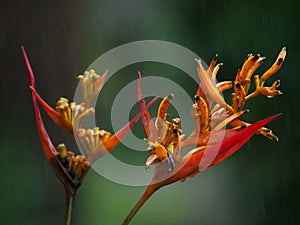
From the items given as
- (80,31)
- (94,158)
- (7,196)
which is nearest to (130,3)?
(80,31)

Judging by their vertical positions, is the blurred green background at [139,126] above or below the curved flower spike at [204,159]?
below

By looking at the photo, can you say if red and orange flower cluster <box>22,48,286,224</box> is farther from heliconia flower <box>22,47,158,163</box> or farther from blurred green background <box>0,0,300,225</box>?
blurred green background <box>0,0,300,225</box>

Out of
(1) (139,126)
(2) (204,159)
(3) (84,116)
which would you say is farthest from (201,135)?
(1) (139,126)

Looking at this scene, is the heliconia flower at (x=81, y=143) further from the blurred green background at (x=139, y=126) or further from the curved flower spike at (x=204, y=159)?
the blurred green background at (x=139, y=126)

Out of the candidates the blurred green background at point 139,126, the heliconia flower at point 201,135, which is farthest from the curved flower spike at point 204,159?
the blurred green background at point 139,126

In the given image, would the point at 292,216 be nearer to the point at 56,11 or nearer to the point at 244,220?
the point at 244,220

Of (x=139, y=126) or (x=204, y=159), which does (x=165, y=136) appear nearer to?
(x=204, y=159)

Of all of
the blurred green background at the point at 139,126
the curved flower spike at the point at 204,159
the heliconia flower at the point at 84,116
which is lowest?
the blurred green background at the point at 139,126
